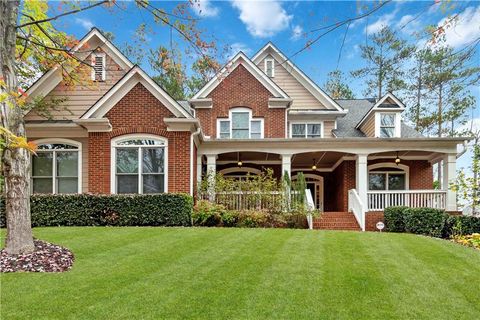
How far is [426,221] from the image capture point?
456 inches

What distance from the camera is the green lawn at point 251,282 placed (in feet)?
13.2

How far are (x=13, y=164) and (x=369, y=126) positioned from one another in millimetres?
14768

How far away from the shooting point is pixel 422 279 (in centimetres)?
523

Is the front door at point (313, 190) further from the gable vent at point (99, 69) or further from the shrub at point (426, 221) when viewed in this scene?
the gable vent at point (99, 69)

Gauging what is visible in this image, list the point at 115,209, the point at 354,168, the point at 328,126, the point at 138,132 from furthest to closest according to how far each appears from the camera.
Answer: the point at 328,126 → the point at 354,168 → the point at 138,132 → the point at 115,209

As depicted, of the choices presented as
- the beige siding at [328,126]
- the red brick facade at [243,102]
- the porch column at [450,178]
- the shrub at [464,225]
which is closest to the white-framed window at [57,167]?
the red brick facade at [243,102]

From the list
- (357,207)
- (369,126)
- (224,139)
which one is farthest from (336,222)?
(369,126)

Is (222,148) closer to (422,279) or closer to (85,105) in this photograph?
(85,105)

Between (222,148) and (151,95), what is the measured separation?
11.4 feet

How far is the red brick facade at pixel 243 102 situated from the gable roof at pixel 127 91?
14.2 ft

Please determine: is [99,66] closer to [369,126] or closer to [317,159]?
[317,159]

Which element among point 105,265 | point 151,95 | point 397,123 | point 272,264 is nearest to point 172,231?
point 105,265

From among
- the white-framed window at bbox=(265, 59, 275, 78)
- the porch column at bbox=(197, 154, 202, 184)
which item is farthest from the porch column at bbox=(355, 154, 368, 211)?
the white-framed window at bbox=(265, 59, 275, 78)

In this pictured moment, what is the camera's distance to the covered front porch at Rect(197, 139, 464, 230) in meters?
13.9
